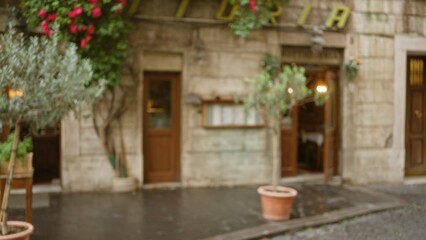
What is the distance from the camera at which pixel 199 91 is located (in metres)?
9.80

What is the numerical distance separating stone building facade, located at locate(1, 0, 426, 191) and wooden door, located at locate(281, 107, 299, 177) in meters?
0.61

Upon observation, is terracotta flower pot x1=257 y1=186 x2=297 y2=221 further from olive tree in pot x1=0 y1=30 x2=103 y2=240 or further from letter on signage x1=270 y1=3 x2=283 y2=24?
letter on signage x1=270 y1=3 x2=283 y2=24

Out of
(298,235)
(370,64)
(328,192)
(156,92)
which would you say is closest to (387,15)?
(370,64)

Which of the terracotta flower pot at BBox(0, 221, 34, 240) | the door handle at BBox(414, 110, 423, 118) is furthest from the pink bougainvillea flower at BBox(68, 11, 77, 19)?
the door handle at BBox(414, 110, 423, 118)

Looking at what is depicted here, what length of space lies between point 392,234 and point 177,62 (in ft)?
16.3

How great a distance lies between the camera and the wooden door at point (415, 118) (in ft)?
38.5

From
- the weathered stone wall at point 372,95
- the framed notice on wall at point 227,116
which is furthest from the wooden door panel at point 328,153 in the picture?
the framed notice on wall at point 227,116

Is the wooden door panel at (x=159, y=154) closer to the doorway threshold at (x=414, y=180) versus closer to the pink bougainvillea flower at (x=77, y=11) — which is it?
the pink bougainvillea flower at (x=77, y=11)

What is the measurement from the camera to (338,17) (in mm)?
A: 10531

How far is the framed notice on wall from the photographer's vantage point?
9812 millimetres

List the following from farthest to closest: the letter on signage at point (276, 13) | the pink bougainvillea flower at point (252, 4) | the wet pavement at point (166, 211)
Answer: the letter on signage at point (276, 13), the pink bougainvillea flower at point (252, 4), the wet pavement at point (166, 211)

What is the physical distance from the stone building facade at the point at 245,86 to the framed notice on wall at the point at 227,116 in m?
0.10

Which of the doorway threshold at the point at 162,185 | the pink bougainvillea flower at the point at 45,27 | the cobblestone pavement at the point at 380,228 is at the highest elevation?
the pink bougainvillea flower at the point at 45,27

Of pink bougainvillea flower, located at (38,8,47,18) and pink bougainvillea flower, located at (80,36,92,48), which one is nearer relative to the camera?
pink bougainvillea flower, located at (38,8,47,18)
